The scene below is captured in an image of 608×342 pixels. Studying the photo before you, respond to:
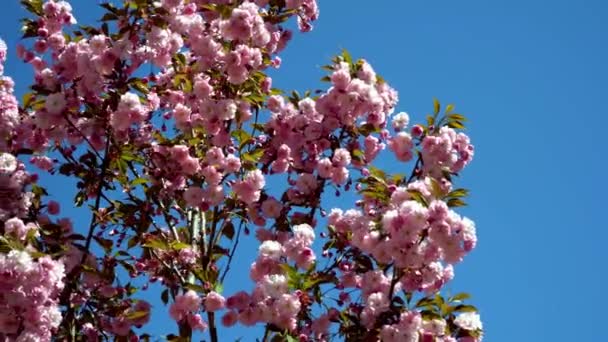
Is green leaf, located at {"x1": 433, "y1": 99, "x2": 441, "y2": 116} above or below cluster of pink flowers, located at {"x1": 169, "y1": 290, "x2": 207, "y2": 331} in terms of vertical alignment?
above

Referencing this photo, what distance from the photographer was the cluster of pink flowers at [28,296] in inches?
169

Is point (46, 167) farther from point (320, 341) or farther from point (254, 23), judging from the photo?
point (320, 341)

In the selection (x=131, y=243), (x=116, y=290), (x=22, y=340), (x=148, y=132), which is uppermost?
(x=148, y=132)

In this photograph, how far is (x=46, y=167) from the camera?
5.71 metres

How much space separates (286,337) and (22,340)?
1.42m

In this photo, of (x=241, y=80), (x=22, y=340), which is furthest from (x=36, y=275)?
(x=241, y=80)

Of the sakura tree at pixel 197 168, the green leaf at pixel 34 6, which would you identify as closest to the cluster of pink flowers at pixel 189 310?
the sakura tree at pixel 197 168

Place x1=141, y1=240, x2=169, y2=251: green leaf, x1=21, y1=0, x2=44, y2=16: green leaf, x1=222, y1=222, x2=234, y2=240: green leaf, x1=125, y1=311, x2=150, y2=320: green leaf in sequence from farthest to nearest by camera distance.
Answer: x1=21, y1=0, x2=44, y2=16: green leaf < x1=222, y1=222, x2=234, y2=240: green leaf < x1=125, y1=311, x2=150, y2=320: green leaf < x1=141, y1=240, x2=169, y2=251: green leaf

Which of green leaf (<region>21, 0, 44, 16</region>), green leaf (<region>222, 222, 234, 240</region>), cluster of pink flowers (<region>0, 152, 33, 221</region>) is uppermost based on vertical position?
green leaf (<region>21, 0, 44, 16</region>)

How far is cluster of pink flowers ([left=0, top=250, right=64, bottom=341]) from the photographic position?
429 centimetres

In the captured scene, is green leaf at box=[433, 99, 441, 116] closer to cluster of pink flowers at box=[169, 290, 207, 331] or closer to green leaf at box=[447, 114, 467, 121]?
green leaf at box=[447, 114, 467, 121]

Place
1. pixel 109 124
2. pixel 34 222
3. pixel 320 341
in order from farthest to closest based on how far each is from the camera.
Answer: pixel 109 124 < pixel 34 222 < pixel 320 341

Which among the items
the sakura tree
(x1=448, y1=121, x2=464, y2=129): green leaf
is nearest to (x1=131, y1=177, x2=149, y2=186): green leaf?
the sakura tree

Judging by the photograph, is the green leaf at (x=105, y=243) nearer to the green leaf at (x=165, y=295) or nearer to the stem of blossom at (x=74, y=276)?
the stem of blossom at (x=74, y=276)
